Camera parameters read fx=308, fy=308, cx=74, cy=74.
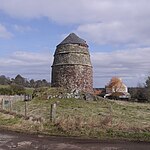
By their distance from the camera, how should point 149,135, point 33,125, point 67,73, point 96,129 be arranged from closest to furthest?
point 149,135 < point 96,129 < point 33,125 < point 67,73

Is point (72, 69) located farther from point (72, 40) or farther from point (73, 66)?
point (72, 40)

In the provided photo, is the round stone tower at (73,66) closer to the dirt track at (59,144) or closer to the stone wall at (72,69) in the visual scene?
the stone wall at (72,69)

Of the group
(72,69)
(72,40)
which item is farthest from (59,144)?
(72,40)

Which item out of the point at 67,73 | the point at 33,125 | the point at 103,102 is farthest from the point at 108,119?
the point at 67,73

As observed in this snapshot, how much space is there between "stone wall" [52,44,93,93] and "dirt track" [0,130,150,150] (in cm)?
2807

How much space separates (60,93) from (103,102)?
5467 millimetres

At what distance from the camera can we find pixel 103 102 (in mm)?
38000

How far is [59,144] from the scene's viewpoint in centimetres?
1236

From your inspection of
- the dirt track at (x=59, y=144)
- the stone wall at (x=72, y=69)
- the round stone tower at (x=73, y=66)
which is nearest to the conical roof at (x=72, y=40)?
the round stone tower at (x=73, y=66)

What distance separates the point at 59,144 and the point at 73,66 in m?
30.6

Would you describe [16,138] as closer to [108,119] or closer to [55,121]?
[55,121]

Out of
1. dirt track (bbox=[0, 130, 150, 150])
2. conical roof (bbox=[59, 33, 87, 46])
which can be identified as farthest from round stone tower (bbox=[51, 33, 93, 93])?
dirt track (bbox=[0, 130, 150, 150])

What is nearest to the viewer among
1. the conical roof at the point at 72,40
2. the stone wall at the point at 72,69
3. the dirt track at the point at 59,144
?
the dirt track at the point at 59,144

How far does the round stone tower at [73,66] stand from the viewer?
4244 cm
